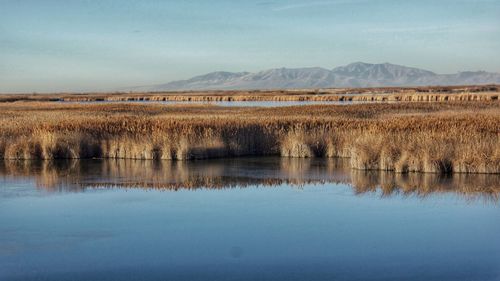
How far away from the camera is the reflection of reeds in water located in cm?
1672

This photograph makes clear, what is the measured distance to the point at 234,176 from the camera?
18891 mm

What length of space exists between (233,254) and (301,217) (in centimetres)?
317

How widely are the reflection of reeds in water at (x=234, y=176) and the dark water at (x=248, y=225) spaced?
54 mm

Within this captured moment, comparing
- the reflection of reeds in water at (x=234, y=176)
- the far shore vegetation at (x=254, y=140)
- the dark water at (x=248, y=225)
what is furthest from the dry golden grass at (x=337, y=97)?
the dark water at (x=248, y=225)

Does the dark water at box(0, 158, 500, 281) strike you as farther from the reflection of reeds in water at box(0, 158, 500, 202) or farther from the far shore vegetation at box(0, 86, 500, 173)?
the far shore vegetation at box(0, 86, 500, 173)

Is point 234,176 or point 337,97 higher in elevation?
point 234,176

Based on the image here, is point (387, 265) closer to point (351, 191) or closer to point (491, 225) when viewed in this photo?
point (491, 225)

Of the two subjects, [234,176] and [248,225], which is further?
[234,176]

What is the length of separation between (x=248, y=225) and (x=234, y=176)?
643 cm

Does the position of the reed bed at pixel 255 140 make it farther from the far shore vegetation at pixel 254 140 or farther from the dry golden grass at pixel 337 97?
the dry golden grass at pixel 337 97

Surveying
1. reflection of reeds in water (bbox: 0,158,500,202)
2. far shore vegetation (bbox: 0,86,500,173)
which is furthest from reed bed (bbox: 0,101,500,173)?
reflection of reeds in water (bbox: 0,158,500,202)

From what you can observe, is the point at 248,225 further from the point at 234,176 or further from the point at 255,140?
the point at 255,140

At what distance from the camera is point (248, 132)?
2556 cm

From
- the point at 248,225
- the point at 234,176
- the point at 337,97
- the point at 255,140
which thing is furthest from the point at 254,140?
the point at 337,97
